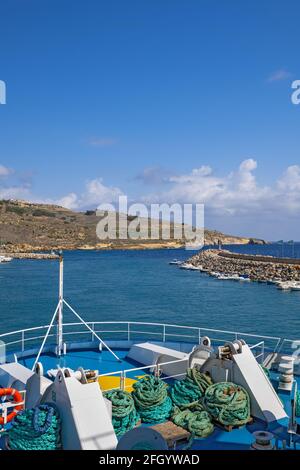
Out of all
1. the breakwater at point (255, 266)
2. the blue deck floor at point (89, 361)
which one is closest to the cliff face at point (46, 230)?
the breakwater at point (255, 266)

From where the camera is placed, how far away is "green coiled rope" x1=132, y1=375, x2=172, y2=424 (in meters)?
8.12

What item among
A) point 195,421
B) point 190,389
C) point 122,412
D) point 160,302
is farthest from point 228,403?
point 160,302

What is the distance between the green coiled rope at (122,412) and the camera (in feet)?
25.1

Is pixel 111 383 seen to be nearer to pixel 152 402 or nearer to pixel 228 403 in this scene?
pixel 152 402

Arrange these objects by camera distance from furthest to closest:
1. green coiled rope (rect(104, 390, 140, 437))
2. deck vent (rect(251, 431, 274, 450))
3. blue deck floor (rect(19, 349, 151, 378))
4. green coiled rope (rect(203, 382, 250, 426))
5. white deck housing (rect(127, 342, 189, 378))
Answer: blue deck floor (rect(19, 349, 151, 378))
white deck housing (rect(127, 342, 189, 378))
green coiled rope (rect(203, 382, 250, 426))
green coiled rope (rect(104, 390, 140, 437))
deck vent (rect(251, 431, 274, 450))

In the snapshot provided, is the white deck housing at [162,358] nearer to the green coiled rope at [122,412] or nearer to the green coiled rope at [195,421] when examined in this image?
the green coiled rope at [195,421]

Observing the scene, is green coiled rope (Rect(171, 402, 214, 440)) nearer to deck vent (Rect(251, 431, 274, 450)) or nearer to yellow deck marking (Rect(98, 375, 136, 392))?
deck vent (Rect(251, 431, 274, 450))

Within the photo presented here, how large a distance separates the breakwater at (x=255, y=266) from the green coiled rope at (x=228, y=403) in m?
59.4

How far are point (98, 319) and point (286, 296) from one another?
26.9 m

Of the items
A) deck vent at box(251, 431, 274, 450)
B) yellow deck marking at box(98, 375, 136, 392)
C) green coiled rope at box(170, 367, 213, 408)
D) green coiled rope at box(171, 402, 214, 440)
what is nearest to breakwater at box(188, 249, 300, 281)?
yellow deck marking at box(98, 375, 136, 392)

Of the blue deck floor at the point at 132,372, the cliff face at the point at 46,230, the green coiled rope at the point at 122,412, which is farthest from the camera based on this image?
the cliff face at the point at 46,230

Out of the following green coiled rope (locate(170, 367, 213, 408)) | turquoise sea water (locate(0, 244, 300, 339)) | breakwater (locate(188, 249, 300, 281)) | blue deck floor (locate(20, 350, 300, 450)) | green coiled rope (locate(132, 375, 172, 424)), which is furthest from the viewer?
breakwater (locate(188, 249, 300, 281))

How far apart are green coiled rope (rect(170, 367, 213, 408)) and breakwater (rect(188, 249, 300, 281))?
59017mm
